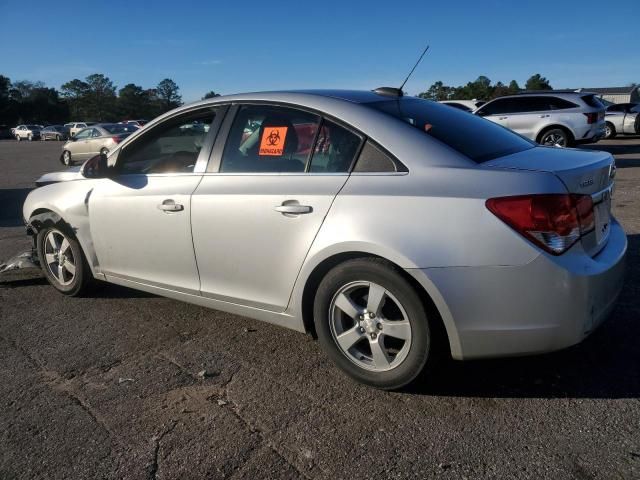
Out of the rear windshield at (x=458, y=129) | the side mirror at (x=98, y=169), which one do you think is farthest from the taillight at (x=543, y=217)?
the side mirror at (x=98, y=169)

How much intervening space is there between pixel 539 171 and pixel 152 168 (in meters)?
2.72

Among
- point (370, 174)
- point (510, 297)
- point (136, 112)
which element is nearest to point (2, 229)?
point (370, 174)

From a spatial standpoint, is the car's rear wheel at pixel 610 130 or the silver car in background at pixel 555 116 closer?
the silver car in background at pixel 555 116

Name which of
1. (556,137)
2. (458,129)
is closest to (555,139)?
(556,137)

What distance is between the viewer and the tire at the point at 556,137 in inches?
532

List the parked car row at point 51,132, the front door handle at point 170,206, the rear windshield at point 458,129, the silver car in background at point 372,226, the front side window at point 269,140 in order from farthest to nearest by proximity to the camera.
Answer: the parked car row at point 51,132, the front door handle at point 170,206, the front side window at point 269,140, the rear windshield at point 458,129, the silver car in background at point 372,226

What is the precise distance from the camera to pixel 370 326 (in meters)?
2.87

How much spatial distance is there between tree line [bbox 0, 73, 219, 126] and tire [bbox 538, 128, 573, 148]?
3257 inches

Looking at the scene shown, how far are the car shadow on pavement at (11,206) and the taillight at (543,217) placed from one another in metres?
7.64

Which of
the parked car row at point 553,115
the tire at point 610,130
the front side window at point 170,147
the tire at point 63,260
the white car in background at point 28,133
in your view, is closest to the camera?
the front side window at point 170,147

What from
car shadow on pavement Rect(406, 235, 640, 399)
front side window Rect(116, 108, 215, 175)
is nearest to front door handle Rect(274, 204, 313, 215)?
front side window Rect(116, 108, 215, 175)

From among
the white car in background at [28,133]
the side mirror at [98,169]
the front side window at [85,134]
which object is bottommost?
the white car in background at [28,133]

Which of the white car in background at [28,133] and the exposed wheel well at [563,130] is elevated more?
the exposed wheel well at [563,130]

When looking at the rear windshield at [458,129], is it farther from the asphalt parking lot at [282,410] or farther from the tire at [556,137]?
the tire at [556,137]
